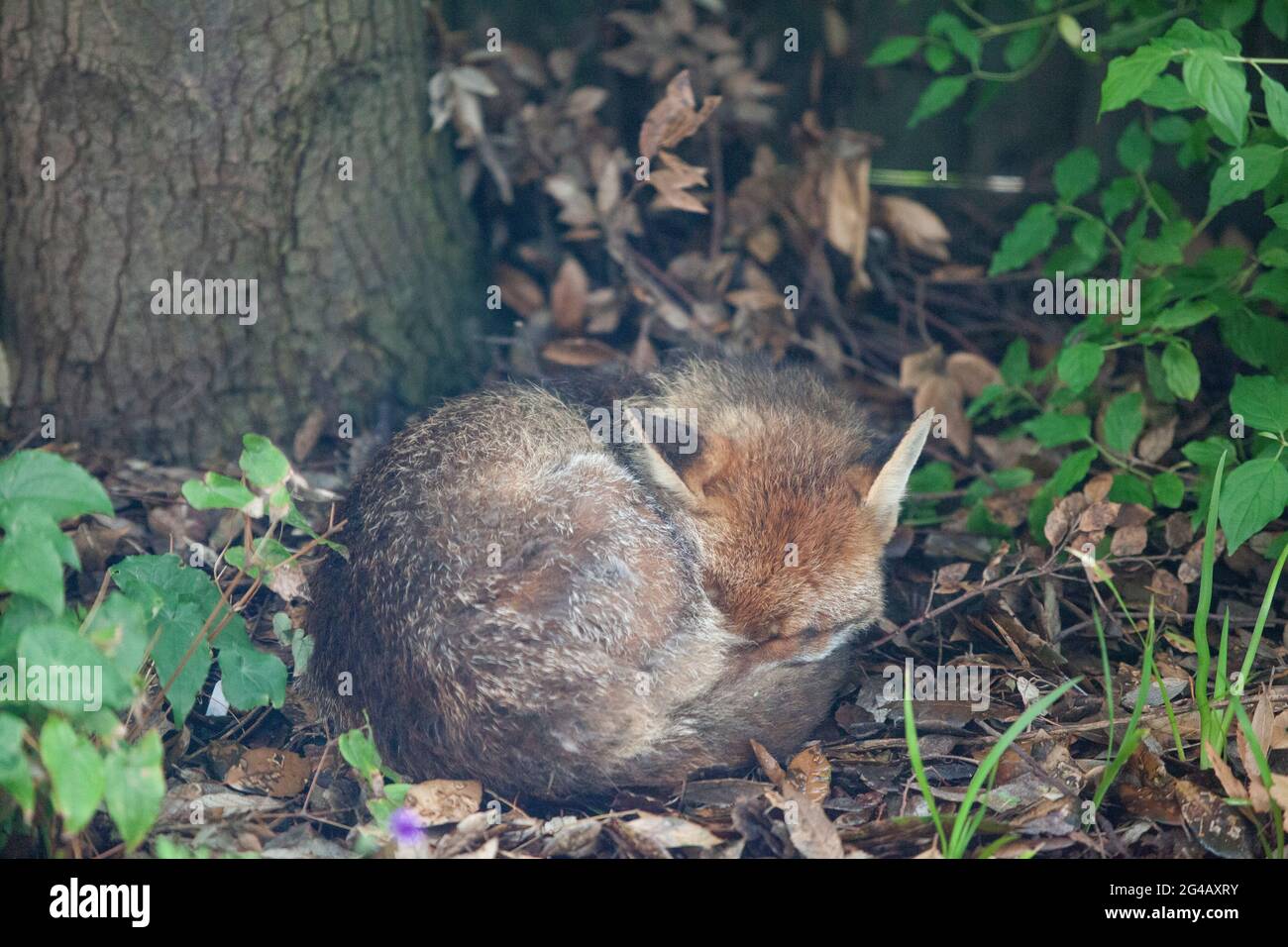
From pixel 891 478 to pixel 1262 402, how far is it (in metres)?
1.37

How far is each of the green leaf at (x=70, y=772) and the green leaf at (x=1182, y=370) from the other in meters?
4.26

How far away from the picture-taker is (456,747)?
3836 millimetres

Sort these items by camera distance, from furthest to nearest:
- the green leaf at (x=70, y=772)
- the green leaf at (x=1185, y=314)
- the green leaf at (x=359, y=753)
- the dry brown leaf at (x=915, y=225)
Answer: the dry brown leaf at (x=915, y=225)
the green leaf at (x=1185, y=314)
the green leaf at (x=359, y=753)
the green leaf at (x=70, y=772)

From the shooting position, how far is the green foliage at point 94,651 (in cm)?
299

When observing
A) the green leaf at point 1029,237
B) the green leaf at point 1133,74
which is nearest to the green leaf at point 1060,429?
the green leaf at point 1029,237

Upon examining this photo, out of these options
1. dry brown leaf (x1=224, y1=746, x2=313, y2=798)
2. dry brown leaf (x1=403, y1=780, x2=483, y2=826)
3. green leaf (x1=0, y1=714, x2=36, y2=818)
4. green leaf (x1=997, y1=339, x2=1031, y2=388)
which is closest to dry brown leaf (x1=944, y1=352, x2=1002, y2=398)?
green leaf (x1=997, y1=339, x2=1031, y2=388)

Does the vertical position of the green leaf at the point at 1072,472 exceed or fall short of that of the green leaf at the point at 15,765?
it exceeds it

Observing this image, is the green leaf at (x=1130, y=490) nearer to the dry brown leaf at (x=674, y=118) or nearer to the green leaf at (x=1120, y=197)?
the green leaf at (x=1120, y=197)

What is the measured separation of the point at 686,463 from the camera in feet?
14.2

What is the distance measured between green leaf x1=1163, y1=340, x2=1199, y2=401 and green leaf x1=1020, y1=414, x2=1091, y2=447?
15.2 inches

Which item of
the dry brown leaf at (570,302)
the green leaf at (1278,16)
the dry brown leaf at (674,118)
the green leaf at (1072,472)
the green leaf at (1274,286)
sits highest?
the green leaf at (1278,16)

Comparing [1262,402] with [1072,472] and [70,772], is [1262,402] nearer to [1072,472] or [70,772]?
[1072,472]

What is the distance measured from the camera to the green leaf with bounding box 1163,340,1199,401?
4.68 metres

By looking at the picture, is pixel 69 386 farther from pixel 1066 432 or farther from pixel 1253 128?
pixel 1253 128
